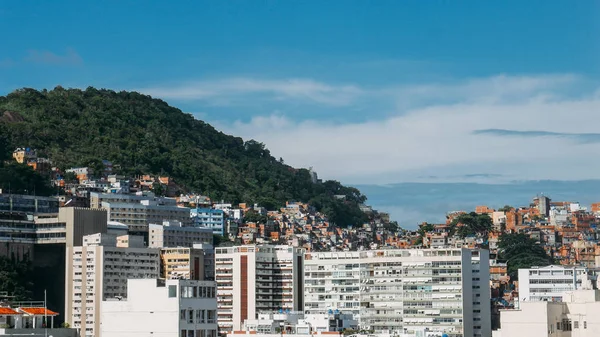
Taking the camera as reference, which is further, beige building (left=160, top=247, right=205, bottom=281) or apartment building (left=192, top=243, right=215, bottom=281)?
apartment building (left=192, top=243, right=215, bottom=281)

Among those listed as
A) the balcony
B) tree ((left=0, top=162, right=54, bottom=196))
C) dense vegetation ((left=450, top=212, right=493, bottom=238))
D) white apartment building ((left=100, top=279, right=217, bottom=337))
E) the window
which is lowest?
the balcony

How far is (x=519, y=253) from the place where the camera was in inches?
4264

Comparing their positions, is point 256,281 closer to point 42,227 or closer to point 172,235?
point 42,227

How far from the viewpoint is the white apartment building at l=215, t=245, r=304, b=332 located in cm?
8581

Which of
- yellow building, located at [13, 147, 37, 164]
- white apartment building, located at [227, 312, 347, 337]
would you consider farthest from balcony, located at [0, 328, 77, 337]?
yellow building, located at [13, 147, 37, 164]

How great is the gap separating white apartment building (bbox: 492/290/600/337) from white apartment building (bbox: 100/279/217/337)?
10.6 meters

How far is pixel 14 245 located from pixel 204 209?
28.1m

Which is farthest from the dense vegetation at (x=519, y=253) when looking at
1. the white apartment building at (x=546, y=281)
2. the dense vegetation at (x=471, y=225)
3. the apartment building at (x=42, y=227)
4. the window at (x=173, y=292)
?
the window at (x=173, y=292)

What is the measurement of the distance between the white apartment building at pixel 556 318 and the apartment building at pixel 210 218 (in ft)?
243

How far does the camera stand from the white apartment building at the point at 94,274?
86.8 m

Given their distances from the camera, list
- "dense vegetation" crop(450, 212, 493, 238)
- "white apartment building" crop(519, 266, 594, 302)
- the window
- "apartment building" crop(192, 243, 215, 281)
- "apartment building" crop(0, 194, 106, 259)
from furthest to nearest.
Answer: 1. "dense vegetation" crop(450, 212, 493, 238)
2. "apartment building" crop(192, 243, 215, 281)
3. "apartment building" crop(0, 194, 106, 259)
4. "white apartment building" crop(519, 266, 594, 302)
5. the window

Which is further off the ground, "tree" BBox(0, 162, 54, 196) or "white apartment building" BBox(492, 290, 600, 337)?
"tree" BBox(0, 162, 54, 196)

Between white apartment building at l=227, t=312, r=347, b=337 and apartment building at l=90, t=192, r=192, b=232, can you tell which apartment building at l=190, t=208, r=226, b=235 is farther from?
white apartment building at l=227, t=312, r=347, b=337

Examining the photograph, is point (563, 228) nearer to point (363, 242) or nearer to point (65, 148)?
point (363, 242)
